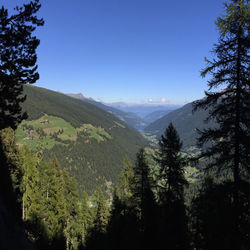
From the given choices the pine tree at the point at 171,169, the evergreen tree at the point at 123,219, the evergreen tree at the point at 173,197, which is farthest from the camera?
the evergreen tree at the point at 123,219

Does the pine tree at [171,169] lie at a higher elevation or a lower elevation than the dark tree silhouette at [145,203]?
higher

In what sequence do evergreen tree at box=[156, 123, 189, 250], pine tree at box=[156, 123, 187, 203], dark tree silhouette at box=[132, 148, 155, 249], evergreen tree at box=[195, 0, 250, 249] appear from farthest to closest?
dark tree silhouette at box=[132, 148, 155, 249]
pine tree at box=[156, 123, 187, 203]
evergreen tree at box=[156, 123, 189, 250]
evergreen tree at box=[195, 0, 250, 249]

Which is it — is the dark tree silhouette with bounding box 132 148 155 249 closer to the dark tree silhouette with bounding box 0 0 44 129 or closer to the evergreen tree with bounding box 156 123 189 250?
the evergreen tree with bounding box 156 123 189 250

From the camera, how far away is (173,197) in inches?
762

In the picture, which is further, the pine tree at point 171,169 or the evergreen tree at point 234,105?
the pine tree at point 171,169

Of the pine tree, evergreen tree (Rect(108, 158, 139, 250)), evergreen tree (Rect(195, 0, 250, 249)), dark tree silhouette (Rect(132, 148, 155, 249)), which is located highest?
evergreen tree (Rect(195, 0, 250, 249))

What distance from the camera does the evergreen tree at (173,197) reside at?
725 inches

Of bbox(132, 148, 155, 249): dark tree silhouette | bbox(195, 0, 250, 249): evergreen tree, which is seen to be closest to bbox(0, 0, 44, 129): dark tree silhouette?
bbox(195, 0, 250, 249): evergreen tree

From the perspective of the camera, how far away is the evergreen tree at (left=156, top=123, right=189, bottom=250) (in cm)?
1842

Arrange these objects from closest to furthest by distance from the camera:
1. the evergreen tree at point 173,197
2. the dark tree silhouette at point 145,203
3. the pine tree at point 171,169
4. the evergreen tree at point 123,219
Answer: the evergreen tree at point 173,197 → the pine tree at point 171,169 → the dark tree silhouette at point 145,203 → the evergreen tree at point 123,219

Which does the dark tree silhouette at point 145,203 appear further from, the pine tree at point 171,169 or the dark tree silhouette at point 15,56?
the dark tree silhouette at point 15,56

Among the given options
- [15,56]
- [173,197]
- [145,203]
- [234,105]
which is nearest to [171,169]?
[173,197]

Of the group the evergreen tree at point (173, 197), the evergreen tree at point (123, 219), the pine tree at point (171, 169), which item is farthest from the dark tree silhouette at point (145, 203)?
the pine tree at point (171, 169)

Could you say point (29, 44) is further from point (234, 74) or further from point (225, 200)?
point (225, 200)
